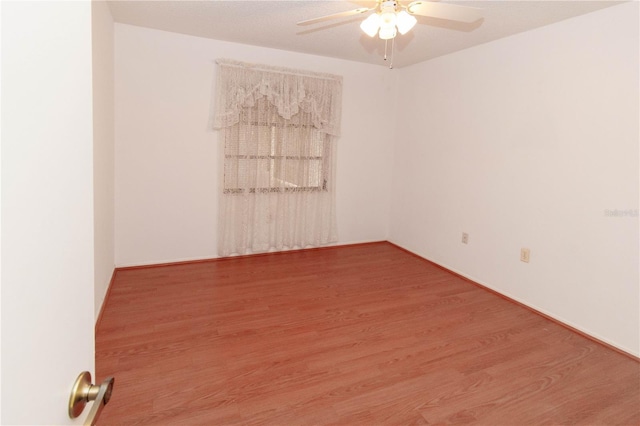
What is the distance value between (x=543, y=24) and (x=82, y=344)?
3584mm

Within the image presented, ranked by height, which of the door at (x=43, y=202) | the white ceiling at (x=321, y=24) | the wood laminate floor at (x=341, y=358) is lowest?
the wood laminate floor at (x=341, y=358)

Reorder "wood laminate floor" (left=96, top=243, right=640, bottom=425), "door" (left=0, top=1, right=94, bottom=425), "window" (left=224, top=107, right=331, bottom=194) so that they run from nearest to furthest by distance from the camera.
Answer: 1. "door" (left=0, top=1, right=94, bottom=425)
2. "wood laminate floor" (left=96, top=243, right=640, bottom=425)
3. "window" (left=224, top=107, right=331, bottom=194)

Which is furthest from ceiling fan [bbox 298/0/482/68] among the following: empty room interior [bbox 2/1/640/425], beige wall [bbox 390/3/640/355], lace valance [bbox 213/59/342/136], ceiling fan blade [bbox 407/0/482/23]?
lace valance [bbox 213/59/342/136]

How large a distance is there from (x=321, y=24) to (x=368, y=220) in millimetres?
2550

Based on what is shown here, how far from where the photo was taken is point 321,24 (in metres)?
3.04

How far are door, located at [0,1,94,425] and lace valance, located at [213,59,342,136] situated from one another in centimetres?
323

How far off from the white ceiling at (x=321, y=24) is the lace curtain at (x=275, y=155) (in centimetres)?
39

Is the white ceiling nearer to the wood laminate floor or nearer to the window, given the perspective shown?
the window

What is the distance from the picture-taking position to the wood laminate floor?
5.99ft

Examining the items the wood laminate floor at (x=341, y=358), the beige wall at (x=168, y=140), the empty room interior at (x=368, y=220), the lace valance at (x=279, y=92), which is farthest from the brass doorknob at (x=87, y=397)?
the lace valance at (x=279, y=92)

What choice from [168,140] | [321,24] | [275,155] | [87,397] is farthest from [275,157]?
[87,397]

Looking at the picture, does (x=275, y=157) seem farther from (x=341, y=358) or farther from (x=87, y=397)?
(x=87, y=397)

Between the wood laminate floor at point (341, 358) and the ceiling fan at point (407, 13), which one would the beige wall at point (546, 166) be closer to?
the wood laminate floor at point (341, 358)

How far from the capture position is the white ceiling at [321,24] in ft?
8.60
